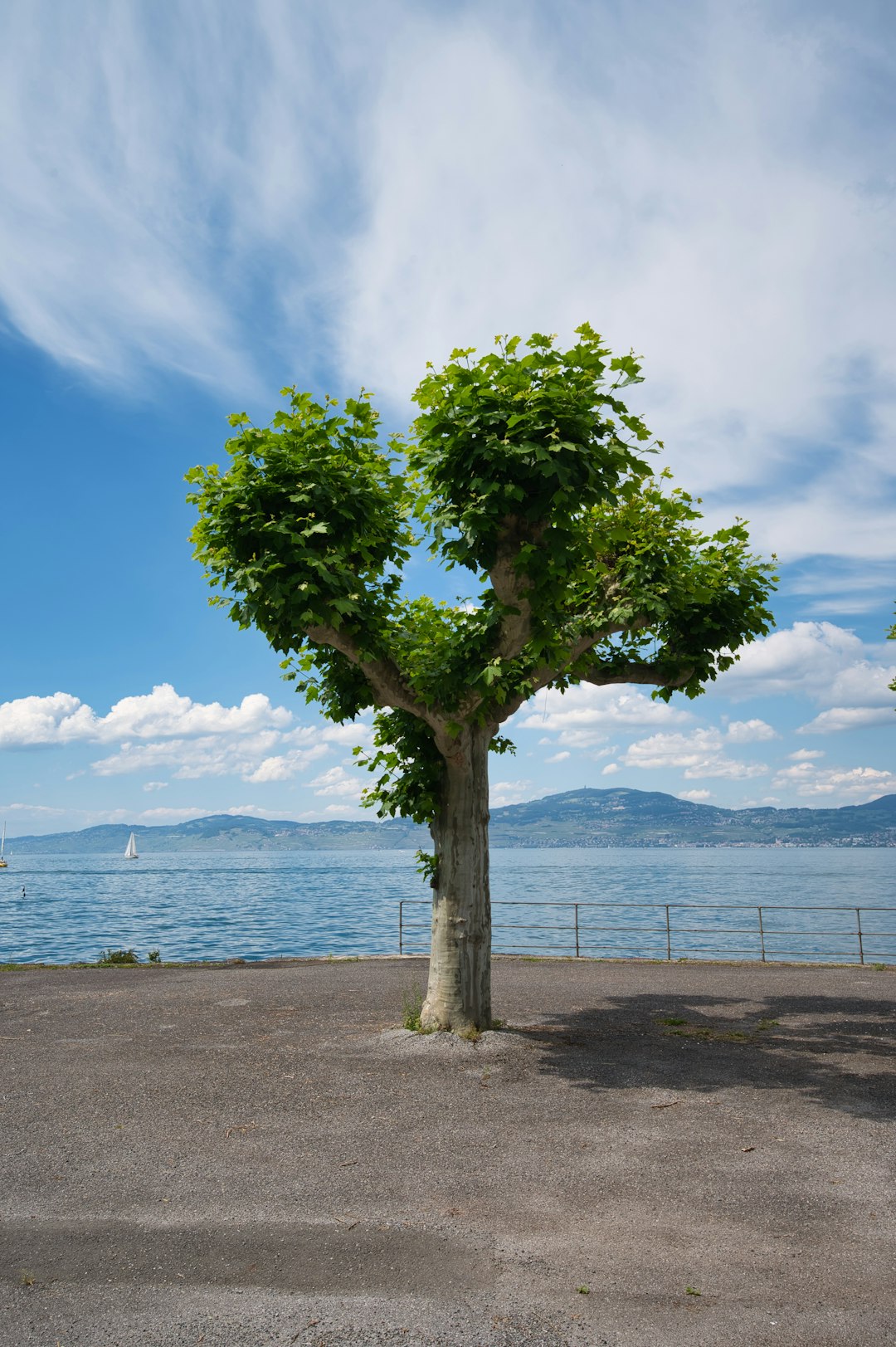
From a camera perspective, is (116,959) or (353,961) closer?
(353,961)

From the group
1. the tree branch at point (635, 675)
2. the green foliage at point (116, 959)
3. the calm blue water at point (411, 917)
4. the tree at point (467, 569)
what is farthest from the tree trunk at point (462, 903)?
the green foliage at point (116, 959)

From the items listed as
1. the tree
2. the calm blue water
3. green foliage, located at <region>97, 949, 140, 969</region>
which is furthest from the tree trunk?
green foliage, located at <region>97, 949, 140, 969</region>

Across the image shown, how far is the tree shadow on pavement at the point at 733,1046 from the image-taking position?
904cm

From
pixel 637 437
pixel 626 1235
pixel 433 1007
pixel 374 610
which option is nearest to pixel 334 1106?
pixel 433 1007

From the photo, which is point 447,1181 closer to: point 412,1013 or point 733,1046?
point 412,1013

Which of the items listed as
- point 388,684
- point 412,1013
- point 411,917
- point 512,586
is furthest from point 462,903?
point 411,917

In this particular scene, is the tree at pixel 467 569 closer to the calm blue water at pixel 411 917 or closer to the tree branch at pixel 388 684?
the tree branch at pixel 388 684

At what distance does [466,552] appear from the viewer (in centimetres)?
995

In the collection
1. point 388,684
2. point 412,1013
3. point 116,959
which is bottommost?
point 116,959

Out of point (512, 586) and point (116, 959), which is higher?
point (512, 586)

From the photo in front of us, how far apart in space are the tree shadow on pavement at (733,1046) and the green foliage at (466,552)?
3.53 meters

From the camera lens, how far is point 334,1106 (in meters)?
→ 8.44

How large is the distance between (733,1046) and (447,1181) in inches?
210

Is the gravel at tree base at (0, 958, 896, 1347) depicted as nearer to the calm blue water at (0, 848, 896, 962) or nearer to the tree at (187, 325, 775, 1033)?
the tree at (187, 325, 775, 1033)
